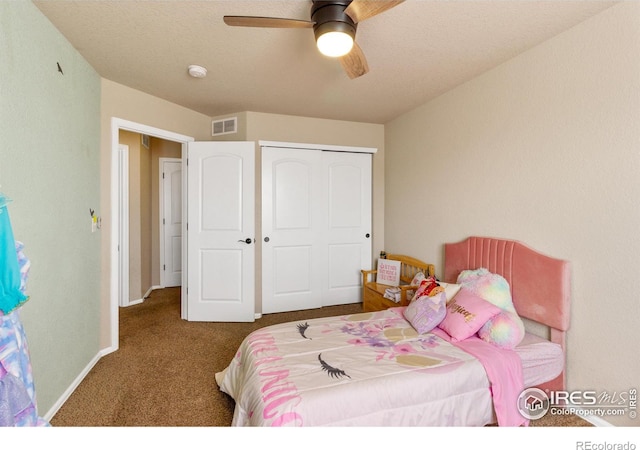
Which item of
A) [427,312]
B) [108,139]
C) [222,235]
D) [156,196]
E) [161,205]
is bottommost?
[427,312]

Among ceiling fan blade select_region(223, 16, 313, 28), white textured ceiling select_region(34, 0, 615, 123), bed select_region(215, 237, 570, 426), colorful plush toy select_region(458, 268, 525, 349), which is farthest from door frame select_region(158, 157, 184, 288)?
colorful plush toy select_region(458, 268, 525, 349)

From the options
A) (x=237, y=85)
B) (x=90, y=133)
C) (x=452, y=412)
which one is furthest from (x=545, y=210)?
(x=90, y=133)

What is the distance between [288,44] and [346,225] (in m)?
2.29

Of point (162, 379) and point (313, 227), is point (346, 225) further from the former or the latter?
point (162, 379)

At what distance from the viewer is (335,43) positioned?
154 centimetres

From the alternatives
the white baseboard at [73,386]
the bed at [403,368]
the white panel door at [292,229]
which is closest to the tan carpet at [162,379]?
the white baseboard at [73,386]

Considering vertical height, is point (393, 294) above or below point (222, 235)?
below

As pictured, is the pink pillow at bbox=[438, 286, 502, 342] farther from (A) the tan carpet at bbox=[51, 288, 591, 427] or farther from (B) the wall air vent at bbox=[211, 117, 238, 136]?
(B) the wall air vent at bbox=[211, 117, 238, 136]

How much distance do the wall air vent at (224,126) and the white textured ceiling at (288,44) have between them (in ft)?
1.55

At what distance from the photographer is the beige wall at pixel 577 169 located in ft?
5.14

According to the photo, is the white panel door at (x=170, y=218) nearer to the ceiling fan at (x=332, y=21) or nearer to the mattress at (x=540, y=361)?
the ceiling fan at (x=332, y=21)

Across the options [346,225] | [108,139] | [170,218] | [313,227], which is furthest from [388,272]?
[170,218]

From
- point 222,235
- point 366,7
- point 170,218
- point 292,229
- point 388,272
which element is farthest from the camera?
point 170,218

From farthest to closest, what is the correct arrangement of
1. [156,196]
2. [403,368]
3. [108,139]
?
[156,196] → [108,139] → [403,368]
